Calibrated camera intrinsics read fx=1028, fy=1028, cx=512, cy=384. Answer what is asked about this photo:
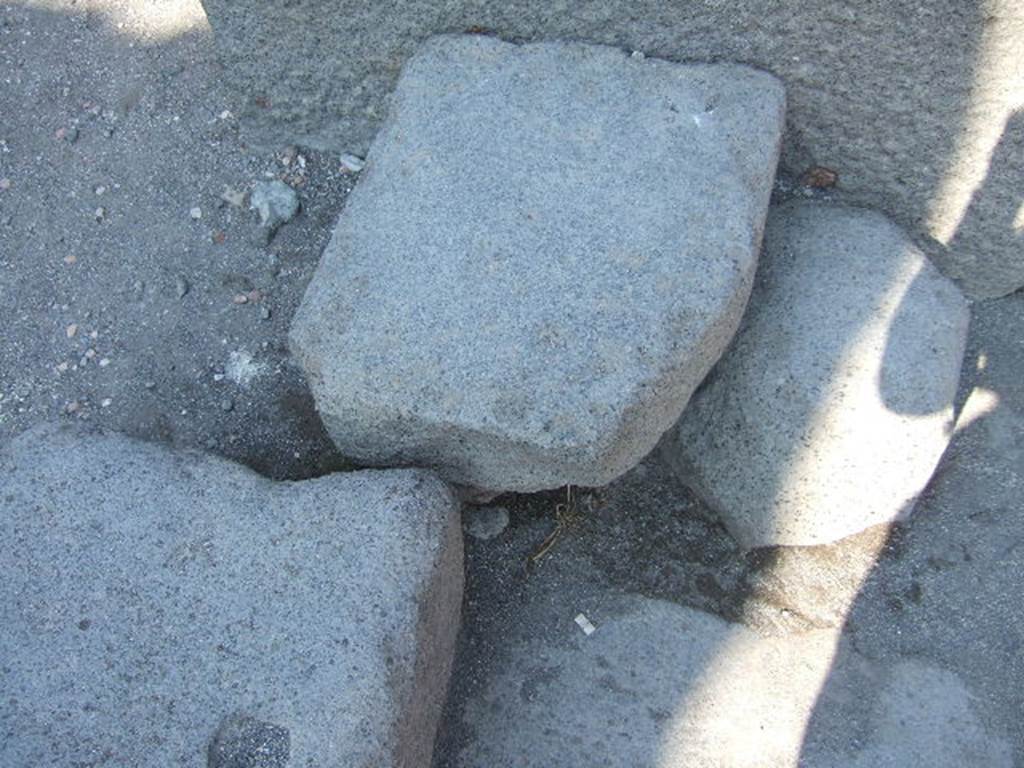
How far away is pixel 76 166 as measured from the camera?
2227 mm

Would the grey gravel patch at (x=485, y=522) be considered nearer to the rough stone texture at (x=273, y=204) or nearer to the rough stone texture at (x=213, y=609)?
the rough stone texture at (x=213, y=609)

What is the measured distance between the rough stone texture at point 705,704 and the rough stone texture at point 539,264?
16.2 inches

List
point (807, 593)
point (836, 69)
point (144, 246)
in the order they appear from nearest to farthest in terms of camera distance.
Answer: point (836, 69) < point (807, 593) < point (144, 246)

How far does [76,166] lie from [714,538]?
5.12ft

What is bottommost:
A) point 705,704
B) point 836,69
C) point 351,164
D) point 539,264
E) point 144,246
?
point 705,704

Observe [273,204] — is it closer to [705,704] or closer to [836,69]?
[836,69]

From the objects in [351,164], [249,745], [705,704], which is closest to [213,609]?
[249,745]

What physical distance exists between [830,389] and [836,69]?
573 millimetres

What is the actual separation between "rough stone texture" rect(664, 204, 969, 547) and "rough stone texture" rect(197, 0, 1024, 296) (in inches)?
4.5

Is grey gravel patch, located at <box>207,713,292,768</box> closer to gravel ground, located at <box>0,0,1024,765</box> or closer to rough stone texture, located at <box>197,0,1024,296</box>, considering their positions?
gravel ground, located at <box>0,0,1024,765</box>

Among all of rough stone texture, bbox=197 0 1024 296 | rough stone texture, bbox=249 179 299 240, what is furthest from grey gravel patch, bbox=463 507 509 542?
rough stone texture, bbox=197 0 1024 296

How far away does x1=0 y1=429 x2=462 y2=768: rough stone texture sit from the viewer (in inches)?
58.3

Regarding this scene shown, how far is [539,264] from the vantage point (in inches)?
65.6

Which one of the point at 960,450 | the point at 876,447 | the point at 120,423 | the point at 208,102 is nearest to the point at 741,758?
the point at 876,447
